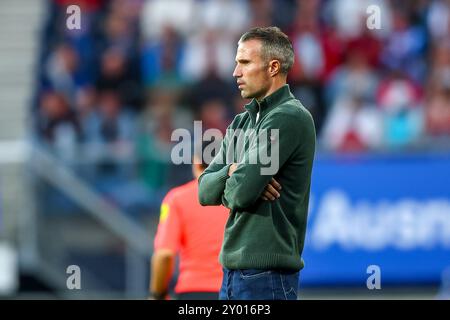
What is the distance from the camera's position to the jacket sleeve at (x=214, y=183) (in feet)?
16.0

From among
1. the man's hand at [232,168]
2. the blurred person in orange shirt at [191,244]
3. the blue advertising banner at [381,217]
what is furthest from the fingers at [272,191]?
the blue advertising banner at [381,217]

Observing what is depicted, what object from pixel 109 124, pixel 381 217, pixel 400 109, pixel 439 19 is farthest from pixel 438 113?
pixel 109 124

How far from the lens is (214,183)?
489 cm

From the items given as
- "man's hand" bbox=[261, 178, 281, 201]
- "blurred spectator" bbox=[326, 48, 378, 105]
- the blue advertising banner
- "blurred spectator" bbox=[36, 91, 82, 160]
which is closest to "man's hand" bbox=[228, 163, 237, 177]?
"man's hand" bbox=[261, 178, 281, 201]

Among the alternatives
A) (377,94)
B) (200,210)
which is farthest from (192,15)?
(200,210)

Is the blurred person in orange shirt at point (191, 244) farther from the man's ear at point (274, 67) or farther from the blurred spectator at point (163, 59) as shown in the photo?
the blurred spectator at point (163, 59)

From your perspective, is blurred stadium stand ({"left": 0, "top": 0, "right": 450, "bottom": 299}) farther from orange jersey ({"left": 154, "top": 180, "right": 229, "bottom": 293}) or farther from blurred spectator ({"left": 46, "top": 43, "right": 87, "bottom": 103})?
orange jersey ({"left": 154, "top": 180, "right": 229, "bottom": 293})

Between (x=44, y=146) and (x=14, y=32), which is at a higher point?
(x=14, y=32)

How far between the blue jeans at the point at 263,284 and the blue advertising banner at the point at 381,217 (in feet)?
23.3

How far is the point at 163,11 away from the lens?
1427 centimetres

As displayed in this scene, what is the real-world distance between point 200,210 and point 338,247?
5.44 m

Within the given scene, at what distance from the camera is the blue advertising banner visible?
1186 cm

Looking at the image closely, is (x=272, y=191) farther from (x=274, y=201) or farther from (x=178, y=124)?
(x=178, y=124)
